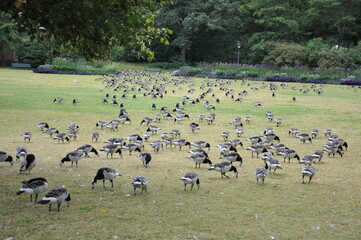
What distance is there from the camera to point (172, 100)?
35531 mm

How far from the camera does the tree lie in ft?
33.9

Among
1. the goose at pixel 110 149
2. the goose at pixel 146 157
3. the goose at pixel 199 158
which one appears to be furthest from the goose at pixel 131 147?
the goose at pixel 199 158

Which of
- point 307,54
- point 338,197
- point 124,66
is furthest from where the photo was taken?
point 124,66

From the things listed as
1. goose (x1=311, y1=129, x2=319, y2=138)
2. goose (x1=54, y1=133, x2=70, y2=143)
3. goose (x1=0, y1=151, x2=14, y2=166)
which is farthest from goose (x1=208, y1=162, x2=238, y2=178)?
goose (x1=311, y1=129, x2=319, y2=138)

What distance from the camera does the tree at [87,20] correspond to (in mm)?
10328

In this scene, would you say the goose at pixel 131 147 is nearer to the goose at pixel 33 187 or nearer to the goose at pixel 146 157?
the goose at pixel 146 157

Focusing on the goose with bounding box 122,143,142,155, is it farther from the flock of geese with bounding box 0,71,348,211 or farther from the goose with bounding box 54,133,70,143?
the goose with bounding box 54,133,70,143

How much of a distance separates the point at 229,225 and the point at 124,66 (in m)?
72.0

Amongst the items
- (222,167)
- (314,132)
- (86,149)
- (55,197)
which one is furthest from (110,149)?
(314,132)

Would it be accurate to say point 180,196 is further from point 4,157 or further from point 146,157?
point 4,157

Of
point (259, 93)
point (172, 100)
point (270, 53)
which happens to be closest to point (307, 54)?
point (270, 53)

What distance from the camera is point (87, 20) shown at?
10695 mm

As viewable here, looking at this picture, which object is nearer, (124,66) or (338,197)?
(338,197)

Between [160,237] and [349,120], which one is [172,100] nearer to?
[349,120]
